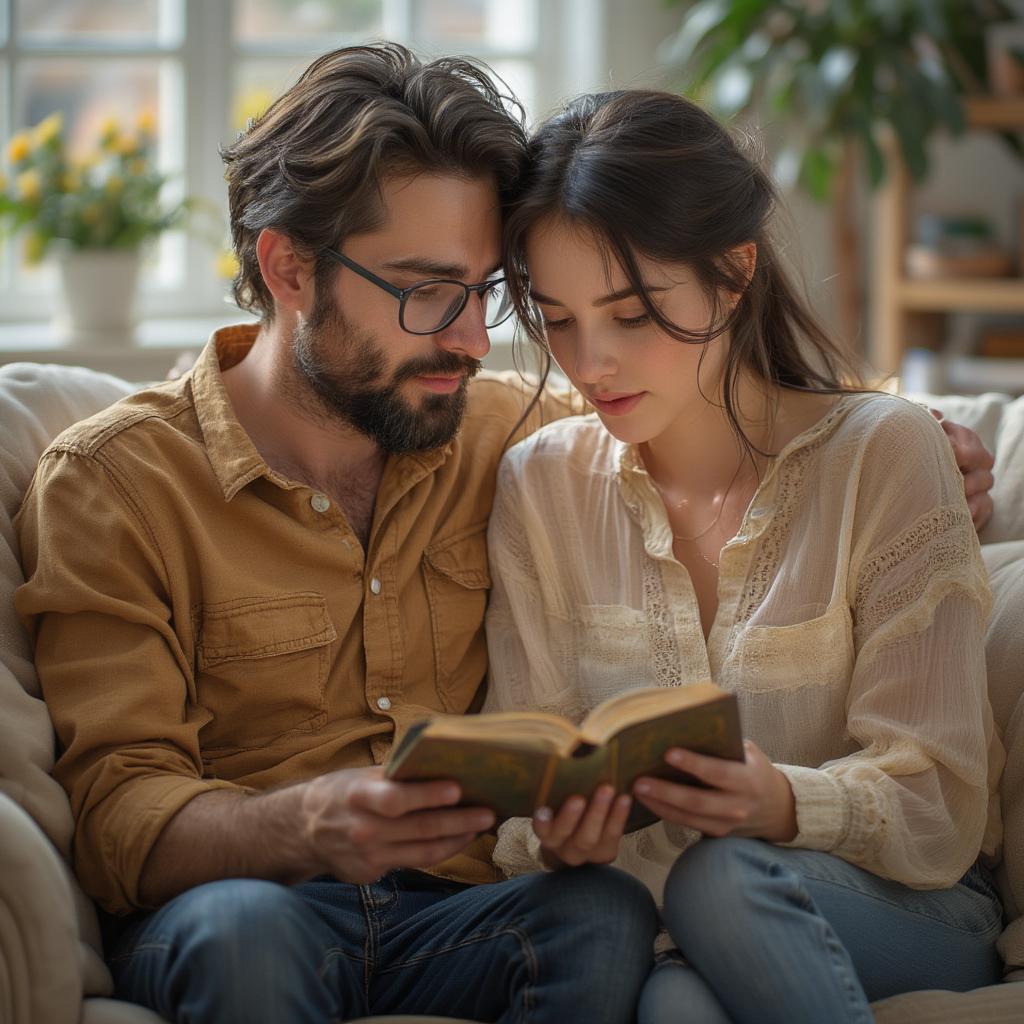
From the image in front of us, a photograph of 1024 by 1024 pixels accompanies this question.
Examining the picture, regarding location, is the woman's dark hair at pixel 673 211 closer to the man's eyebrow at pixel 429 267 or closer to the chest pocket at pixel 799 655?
the man's eyebrow at pixel 429 267

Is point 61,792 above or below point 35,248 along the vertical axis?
below

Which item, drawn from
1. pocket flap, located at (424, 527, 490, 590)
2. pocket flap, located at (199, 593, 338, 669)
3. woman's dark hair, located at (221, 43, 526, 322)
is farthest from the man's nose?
pocket flap, located at (199, 593, 338, 669)

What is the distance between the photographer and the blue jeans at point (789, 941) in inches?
50.1

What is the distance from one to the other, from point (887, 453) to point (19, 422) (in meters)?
1.06

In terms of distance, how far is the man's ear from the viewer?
1.77 m

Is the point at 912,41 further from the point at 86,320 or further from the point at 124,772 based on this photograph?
the point at 124,772

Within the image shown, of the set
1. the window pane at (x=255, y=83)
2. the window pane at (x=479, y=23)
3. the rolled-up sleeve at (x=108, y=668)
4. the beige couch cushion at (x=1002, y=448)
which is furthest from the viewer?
the window pane at (x=479, y=23)

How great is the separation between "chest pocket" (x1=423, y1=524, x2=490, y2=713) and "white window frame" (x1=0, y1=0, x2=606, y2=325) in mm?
1776

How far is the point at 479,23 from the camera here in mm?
3664

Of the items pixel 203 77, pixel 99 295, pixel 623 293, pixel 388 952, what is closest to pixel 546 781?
pixel 388 952

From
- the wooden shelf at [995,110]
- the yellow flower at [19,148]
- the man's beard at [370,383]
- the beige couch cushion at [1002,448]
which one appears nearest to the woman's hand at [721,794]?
the man's beard at [370,383]

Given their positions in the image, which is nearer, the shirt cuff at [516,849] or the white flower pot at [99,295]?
the shirt cuff at [516,849]

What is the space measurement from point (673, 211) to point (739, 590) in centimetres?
45

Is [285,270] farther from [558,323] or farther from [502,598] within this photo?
[502,598]
